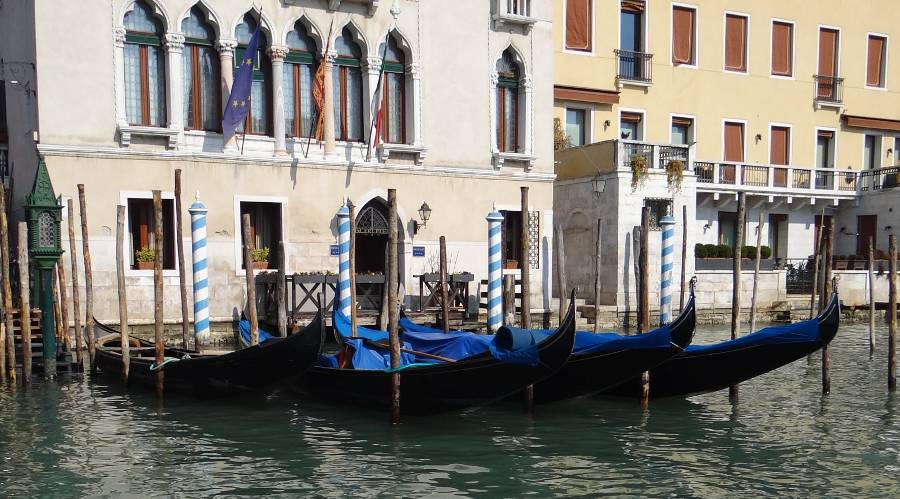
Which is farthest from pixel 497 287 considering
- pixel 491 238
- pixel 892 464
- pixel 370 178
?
pixel 892 464

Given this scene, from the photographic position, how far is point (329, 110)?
1155 centimetres

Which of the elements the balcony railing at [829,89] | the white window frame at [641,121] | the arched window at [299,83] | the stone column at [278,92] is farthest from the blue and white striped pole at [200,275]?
the balcony railing at [829,89]

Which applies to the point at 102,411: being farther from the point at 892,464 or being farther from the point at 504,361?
the point at 892,464

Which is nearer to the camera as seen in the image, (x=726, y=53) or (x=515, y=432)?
(x=515, y=432)

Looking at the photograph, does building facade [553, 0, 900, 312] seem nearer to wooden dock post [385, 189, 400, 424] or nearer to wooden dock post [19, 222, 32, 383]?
wooden dock post [385, 189, 400, 424]

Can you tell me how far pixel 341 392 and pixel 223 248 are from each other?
170 inches

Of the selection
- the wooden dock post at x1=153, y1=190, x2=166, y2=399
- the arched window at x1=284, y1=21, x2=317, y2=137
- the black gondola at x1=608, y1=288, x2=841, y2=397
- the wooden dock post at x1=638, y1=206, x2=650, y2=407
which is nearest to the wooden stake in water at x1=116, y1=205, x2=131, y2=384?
the wooden dock post at x1=153, y1=190, x2=166, y2=399

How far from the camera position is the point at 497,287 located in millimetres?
9172

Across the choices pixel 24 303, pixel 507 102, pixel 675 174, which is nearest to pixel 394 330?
pixel 24 303

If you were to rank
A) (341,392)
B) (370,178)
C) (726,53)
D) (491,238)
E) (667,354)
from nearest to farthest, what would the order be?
(667,354)
(341,392)
(491,238)
(370,178)
(726,53)

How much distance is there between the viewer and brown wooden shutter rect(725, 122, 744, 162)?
1706 centimetres

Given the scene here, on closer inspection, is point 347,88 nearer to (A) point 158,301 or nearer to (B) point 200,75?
(B) point 200,75

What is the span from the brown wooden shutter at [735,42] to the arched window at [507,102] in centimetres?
583

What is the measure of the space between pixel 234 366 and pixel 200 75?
16.3 feet
